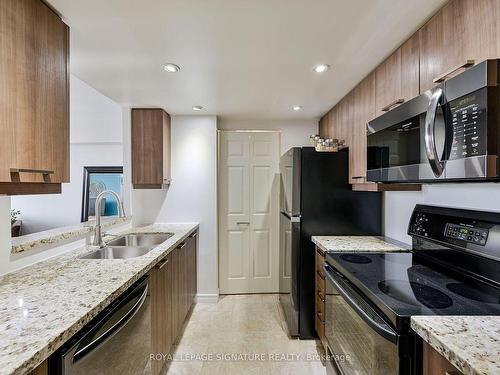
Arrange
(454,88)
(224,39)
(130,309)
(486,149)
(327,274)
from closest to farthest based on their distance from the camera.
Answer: (486,149), (454,88), (130,309), (224,39), (327,274)

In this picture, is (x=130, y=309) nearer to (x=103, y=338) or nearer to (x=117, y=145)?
(x=103, y=338)

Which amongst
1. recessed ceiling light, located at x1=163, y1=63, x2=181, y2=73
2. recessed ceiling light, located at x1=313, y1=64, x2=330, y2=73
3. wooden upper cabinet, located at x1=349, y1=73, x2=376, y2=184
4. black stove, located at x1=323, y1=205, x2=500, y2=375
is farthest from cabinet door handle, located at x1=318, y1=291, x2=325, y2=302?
recessed ceiling light, located at x1=163, y1=63, x2=181, y2=73

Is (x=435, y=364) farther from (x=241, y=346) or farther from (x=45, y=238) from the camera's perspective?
(x=45, y=238)

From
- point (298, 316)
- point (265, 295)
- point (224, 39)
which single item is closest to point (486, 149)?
point (224, 39)

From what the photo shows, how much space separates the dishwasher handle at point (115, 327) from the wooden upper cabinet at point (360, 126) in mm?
1749

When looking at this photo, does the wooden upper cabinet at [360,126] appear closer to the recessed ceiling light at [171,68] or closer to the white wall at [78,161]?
the recessed ceiling light at [171,68]

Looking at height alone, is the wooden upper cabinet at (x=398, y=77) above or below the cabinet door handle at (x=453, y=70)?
above

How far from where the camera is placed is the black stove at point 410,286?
1066 mm

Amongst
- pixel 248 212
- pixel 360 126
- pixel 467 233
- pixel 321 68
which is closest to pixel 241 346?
pixel 248 212

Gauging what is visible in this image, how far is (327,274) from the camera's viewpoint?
6.17 ft

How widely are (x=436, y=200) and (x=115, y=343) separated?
201 cm

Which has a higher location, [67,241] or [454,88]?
[454,88]

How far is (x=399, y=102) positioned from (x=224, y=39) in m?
1.09

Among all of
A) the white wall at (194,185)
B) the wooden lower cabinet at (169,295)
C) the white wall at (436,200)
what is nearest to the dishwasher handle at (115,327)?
the wooden lower cabinet at (169,295)
